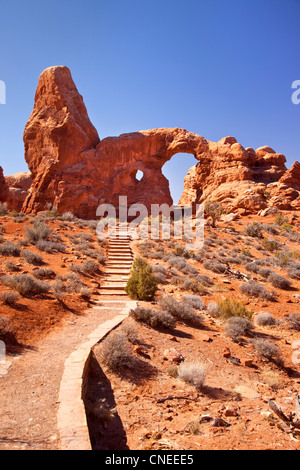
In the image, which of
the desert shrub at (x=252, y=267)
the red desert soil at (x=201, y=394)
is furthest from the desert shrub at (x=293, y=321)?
the desert shrub at (x=252, y=267)

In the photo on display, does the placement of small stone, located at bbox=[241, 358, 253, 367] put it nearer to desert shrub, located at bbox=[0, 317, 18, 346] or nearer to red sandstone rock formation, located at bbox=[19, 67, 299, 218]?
desert shrub, located at bbox=[0, 317, 18, 346]

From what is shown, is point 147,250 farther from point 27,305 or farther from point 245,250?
point 27,305

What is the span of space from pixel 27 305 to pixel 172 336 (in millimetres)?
3567

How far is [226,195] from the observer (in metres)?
26.2

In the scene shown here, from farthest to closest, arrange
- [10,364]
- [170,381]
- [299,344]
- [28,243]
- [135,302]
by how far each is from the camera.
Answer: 1. [28,243]
2. [135,302]
3. [299,344]
4. [170,381]
5. [10,364]

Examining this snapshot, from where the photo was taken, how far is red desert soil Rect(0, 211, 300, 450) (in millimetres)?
3041

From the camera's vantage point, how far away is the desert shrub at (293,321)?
7.52 metres

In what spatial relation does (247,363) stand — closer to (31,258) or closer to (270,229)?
(31,258)

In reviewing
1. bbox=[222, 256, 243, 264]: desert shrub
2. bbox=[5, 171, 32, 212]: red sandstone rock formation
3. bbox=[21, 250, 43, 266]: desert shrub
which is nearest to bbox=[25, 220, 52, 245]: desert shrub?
bbox=[21, 250, 43, 266]: desert shrub

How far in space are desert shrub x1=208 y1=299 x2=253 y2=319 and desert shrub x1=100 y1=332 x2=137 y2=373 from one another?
387 centimetres

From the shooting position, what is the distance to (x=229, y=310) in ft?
25.4

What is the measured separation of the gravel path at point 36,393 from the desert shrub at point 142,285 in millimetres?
2978

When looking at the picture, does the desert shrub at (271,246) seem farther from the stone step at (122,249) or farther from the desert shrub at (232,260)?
the stone step at (122,249)

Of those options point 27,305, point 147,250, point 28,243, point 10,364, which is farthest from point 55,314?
point 147,250
